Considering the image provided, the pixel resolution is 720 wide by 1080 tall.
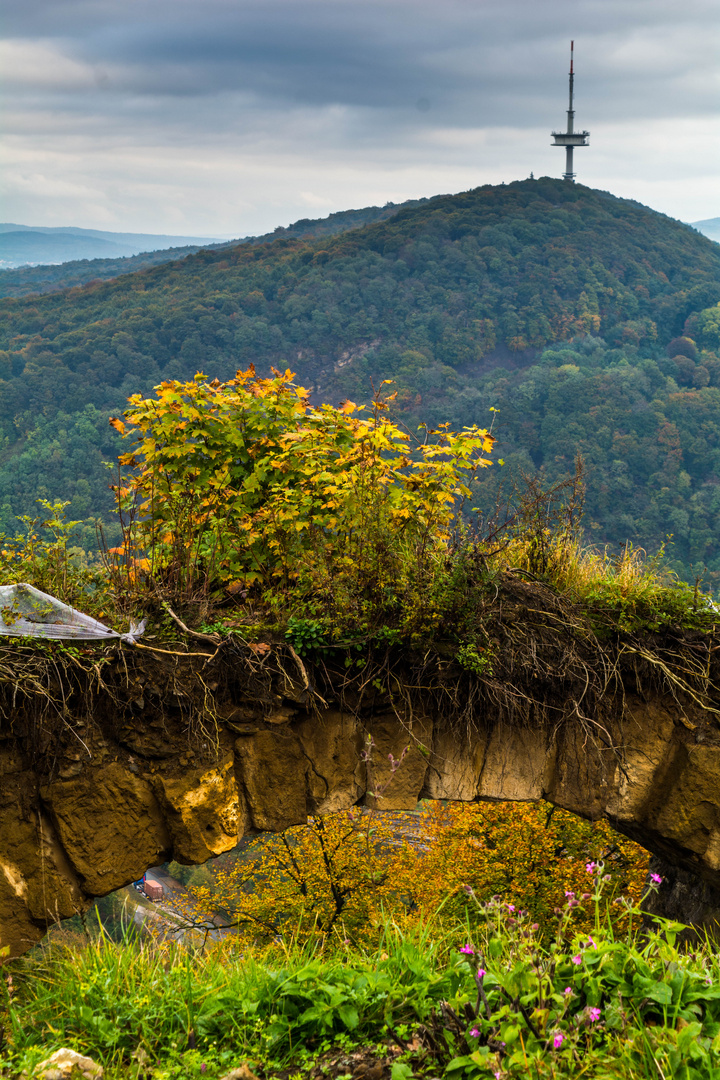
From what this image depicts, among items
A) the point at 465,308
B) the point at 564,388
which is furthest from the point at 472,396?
the point at 465,308

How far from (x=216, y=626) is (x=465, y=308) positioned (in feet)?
218

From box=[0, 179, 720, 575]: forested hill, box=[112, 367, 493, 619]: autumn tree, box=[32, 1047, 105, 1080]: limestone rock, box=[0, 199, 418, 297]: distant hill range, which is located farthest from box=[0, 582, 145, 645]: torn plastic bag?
box=[0, 199, 418, 297]: distant hill range

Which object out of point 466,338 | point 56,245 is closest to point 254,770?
point 466,338

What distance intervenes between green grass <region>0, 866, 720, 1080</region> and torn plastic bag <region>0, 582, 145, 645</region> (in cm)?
130

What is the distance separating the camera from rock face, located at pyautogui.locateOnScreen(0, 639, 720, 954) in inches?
132

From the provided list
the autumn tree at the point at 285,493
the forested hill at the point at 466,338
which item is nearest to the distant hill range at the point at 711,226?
the forested hill at the point at 466,338

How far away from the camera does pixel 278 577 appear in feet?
13.6

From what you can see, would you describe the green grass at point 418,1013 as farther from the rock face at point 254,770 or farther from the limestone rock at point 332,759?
the limestone rock at point 332,759

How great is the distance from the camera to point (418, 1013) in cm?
235

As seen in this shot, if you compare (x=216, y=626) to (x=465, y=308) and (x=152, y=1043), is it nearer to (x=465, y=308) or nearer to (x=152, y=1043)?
(x=152, y=1043)

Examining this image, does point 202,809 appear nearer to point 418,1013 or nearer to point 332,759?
point 332,759

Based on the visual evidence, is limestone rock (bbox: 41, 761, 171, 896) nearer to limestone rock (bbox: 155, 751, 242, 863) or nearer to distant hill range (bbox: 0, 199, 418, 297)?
limestone rock (bbox: 155, 751, 242, 863)

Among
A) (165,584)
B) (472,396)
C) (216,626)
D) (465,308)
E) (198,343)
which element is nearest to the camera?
(216,626)

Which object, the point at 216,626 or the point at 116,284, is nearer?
the point at 216,626
